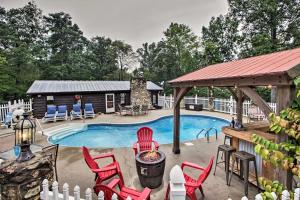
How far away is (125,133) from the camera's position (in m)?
10.6

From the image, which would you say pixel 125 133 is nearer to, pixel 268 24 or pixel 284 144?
pixel 284 144

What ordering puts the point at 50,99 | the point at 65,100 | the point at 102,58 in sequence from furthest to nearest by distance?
the point at 102,58 → the point at 65,100 → the point at 50,99

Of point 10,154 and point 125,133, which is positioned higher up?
point 10,154

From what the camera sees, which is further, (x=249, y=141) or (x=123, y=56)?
(x=123, y=56)

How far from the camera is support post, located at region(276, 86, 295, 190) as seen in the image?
8.04 ft

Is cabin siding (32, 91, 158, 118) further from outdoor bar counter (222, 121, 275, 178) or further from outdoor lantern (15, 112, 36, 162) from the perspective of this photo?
outdoor bar counter (222, 121, 275, 178)

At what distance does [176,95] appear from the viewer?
20.1 ft

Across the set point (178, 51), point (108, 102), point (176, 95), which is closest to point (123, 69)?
point (178, 51)

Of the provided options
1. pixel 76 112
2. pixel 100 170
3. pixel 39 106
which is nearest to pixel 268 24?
pixel 76 112

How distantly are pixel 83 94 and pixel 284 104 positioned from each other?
1407cm

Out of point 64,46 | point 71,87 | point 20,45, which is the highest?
point 64,46

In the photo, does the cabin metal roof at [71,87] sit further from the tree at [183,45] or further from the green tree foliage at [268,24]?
the green tree foliage at [268,24]

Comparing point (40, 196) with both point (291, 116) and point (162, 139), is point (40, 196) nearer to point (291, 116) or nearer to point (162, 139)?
point (291, 116)

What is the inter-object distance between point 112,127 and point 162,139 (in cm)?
341
